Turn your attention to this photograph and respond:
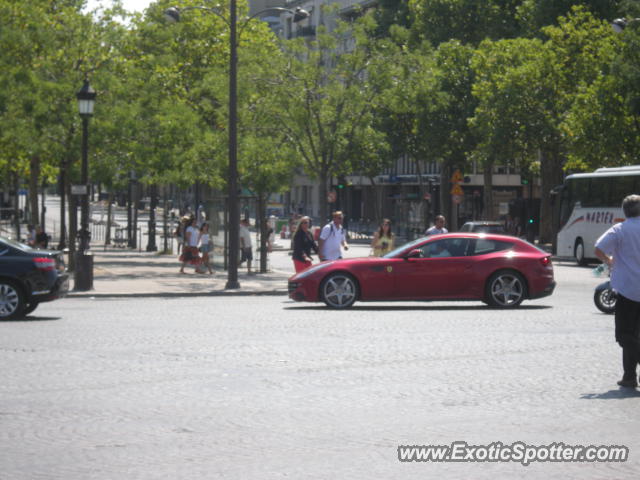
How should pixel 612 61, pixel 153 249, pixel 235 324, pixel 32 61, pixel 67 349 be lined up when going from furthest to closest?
pixel 153 249 → pixel 612 61 → pixel 32 61 → pixel 235 324 → pixel 67 349

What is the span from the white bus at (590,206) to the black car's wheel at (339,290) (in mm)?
20140

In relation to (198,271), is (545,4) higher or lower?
higher

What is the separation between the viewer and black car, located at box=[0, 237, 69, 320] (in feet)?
62.6

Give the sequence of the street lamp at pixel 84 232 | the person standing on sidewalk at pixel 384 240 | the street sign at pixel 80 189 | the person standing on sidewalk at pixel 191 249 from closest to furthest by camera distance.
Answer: the street lamp at pixel 84 232, the street sign at pixel 80 189, the person standing on sidewalk at pixel 384 240, the person standing on sidewalk at pixel 191 249

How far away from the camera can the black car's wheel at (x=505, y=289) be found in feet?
70.2

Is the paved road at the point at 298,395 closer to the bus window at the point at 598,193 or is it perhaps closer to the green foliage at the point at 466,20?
the bus window at the point at 598,193

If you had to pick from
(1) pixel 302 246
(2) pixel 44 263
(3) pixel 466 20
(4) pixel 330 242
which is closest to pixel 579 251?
(1) pixel 302 246

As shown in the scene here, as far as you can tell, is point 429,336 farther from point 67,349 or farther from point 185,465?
point 185,465

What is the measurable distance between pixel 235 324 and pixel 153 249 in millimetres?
35532

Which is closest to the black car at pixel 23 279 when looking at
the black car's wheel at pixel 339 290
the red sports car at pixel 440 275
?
the red sports car at pixel 440 275

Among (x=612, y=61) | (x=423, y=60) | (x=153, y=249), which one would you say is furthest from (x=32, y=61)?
(x=612, y=61)

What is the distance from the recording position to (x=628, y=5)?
1783 inches

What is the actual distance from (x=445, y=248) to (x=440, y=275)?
1.77 feet

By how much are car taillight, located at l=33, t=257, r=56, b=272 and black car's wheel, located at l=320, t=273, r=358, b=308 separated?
4.71 meters
